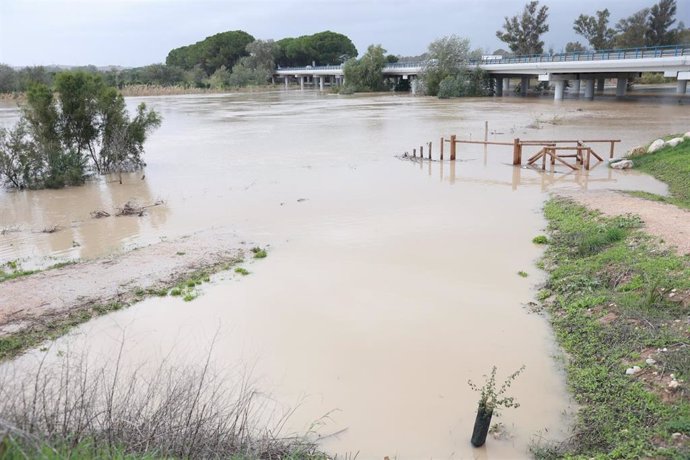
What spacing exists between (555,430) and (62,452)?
5.37 metres

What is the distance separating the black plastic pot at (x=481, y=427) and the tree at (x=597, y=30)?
332 feet

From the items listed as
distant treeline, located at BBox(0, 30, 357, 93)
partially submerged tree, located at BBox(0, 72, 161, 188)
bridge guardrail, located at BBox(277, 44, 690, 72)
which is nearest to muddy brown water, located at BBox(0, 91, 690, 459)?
partially submerged tree, located at BBox(0, 72, 161, 188)

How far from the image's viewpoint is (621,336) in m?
7.95

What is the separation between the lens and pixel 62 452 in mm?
3889

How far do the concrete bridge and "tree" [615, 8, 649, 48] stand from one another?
40.6 ft

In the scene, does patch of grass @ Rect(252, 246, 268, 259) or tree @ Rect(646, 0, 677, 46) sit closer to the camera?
patch of grass @ Rect(252, 246, 268, 259)

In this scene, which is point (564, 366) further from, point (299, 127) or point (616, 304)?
point (299, 127)

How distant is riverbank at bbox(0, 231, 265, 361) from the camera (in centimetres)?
959

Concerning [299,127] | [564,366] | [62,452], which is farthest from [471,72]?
[62,452]

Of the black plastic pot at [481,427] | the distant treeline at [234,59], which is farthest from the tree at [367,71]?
the black plastic pot at [481,427]

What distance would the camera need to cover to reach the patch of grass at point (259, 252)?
43.1ft

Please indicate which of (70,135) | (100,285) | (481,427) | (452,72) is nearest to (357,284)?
(100,285)

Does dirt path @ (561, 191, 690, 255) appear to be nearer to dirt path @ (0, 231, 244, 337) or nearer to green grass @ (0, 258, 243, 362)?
green grass @ (0, 258, 243, 362)

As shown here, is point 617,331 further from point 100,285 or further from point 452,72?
point 452,72
